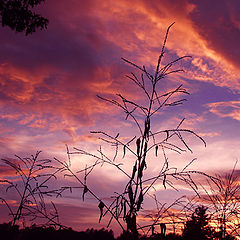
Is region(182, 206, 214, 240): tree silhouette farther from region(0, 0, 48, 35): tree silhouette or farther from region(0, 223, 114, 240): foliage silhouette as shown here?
region(0, 0, 48, 35): tree silhouette

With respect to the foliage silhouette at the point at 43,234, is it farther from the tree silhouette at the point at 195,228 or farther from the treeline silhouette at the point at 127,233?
the tree silhouette at the point at 195,228

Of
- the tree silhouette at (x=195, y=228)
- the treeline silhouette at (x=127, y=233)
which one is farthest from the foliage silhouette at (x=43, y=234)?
the tree silhouette at (x=195, y=228)

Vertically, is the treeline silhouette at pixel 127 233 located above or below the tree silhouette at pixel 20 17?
below

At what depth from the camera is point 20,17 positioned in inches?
446

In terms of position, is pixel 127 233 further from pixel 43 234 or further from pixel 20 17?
pixel 20 17

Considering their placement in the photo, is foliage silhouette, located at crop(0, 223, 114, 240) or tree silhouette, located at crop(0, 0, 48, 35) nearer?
foliage silhouette, located at crop(0, 223, 114, 240)

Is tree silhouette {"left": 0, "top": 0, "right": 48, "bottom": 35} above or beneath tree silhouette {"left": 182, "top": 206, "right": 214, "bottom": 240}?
above

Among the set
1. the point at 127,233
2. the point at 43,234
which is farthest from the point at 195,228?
the point at 43,234

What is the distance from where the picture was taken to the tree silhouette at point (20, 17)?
1105 centimetres

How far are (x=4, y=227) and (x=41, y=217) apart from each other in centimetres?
187

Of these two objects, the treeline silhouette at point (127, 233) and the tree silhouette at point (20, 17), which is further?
the tree silhouette at point (20, 17)

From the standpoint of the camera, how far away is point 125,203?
2541mm

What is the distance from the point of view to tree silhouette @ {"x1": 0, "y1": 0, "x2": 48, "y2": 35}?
A: 36.2 feet

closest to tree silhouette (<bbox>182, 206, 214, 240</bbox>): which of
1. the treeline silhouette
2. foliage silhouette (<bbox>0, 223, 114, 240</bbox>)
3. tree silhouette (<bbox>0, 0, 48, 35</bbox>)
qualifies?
the treeline silhouette
